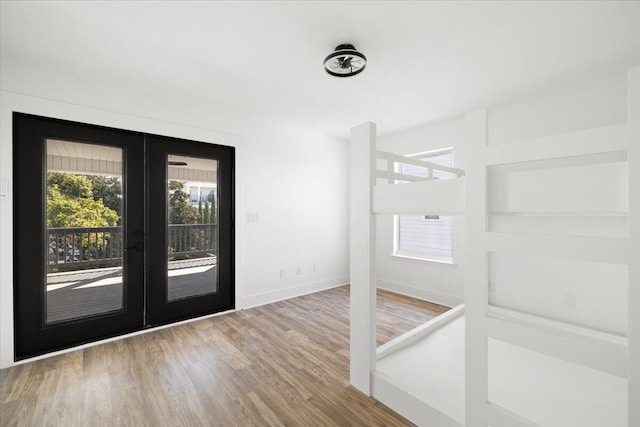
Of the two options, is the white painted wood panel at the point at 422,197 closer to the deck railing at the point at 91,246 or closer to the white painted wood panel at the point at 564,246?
the white painted wood panel at the point at 564,246

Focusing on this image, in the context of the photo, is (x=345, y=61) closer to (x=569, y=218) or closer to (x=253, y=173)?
(x=253, y=173)

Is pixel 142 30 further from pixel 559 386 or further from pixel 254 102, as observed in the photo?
pixel 559 386

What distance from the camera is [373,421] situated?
5.26ft

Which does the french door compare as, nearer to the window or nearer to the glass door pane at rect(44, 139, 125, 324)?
the glass door pane at rect(44, 139, 125, 324)

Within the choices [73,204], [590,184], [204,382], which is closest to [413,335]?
→ [204,382]

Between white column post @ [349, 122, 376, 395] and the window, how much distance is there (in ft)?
7.62

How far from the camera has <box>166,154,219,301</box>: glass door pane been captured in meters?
3.06

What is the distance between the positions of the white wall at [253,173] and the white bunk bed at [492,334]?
2013mm

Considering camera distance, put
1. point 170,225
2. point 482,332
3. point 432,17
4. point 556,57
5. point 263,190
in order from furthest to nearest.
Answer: point 263,190 → point 170,225 → point 556,57 → point 432,17 → point 482,332

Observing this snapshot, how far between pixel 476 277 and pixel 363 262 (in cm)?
72

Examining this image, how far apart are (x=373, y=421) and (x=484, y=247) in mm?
1176

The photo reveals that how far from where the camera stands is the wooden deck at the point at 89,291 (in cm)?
248

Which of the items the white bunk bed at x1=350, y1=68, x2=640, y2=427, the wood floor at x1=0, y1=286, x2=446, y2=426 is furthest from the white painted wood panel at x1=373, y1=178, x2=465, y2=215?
the wood floor at x1=0, y1=286, x2=446, y2=426

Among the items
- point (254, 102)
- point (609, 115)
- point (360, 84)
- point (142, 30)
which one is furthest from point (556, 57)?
point (142, 30)
